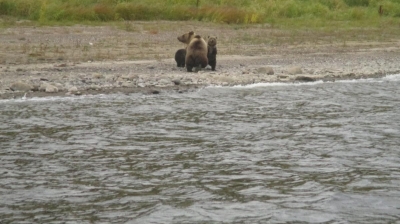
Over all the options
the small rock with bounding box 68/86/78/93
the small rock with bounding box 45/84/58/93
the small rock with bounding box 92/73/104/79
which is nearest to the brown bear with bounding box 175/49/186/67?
the small rock with bounding box 92/73/104/79

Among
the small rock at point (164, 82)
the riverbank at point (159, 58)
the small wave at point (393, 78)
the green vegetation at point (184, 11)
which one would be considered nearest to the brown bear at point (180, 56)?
the riverbank at point (159, 58)

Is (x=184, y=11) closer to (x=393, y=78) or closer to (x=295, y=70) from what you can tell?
(x=295, y=70)

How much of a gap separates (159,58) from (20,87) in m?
6.02

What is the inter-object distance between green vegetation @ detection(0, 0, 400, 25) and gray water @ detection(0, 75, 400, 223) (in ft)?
44.4

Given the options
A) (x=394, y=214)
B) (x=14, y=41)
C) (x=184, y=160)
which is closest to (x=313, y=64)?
(x=14, y=41)

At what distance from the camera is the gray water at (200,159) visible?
8.39 metres

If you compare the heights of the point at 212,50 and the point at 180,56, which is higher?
the point at 212,50

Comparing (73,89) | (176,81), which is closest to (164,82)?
(176,81)

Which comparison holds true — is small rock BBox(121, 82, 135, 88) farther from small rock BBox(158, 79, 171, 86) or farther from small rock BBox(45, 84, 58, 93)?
small rock BBox(45, 84, 58, 93)

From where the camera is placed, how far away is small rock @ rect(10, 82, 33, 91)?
53.5ft

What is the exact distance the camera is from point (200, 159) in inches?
422

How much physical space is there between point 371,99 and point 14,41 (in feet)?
37.0

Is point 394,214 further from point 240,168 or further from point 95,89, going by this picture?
point 95,89

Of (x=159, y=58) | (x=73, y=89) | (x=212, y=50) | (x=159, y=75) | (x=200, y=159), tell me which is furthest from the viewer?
(x=159, y=58)
